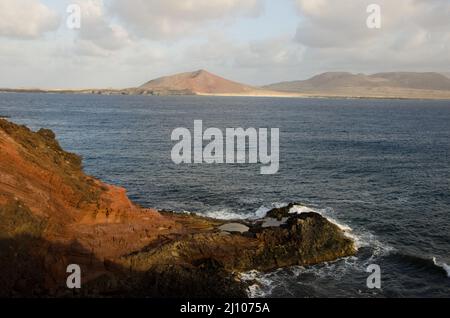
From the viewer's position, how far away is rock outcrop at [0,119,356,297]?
1118 inches

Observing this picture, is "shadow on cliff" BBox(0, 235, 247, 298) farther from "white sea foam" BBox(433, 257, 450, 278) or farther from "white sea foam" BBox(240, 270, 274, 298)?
"white sea foam" BBox(433, 257, 450, 278)

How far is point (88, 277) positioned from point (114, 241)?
4.97 m

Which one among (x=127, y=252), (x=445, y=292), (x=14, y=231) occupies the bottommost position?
(x=445, y=292)

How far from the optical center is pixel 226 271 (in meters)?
33.2

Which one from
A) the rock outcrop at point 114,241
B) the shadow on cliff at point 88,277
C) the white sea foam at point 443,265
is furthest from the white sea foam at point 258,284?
the white sea foam at point 443,265

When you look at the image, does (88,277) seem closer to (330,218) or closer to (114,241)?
(114,241)

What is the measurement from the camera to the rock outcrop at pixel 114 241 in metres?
28.4

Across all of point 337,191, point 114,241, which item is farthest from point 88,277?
point 337,191

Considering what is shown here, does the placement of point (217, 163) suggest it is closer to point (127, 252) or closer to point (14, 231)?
point (127, 252)

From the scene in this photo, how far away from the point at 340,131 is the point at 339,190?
2592 inches

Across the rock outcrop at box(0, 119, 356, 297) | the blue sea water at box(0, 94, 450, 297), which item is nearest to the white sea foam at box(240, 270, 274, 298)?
the blue sea water at box(0, 94, 450, 297)

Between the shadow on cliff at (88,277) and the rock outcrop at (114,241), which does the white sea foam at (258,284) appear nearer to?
the rock outcrop at (114,241)

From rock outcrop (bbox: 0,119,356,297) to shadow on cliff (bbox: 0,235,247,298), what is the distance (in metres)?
0.06

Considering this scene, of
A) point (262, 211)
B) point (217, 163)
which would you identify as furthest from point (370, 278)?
point (217, 163)
